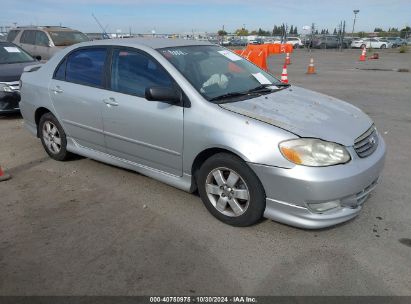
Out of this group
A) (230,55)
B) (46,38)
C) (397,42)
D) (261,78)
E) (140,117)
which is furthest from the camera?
(397,42)

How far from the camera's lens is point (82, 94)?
15.1 feet

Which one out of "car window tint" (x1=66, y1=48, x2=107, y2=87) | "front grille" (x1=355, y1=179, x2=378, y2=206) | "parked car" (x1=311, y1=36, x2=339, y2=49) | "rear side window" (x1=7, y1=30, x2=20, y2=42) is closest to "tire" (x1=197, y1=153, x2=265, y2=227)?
"front grille" (x1=355, y1=179, x2=378, y2=206)

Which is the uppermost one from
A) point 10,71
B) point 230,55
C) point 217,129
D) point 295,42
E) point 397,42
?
point 230,55

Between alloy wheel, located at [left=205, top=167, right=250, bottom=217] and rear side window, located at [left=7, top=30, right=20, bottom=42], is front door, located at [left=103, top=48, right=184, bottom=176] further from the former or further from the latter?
rear side window, located at [left=7, top=30, right=20, bottom=42]

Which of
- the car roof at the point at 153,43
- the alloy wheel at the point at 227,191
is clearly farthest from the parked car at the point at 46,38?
the alloy wheel at the point at 227,191

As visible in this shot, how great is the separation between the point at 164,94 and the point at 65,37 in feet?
36.6

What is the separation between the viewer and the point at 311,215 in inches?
127

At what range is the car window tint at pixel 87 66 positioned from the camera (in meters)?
4.51

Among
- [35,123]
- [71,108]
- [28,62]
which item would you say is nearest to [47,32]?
[28,62]

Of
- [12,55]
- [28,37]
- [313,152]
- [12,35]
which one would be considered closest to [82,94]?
[313,152]

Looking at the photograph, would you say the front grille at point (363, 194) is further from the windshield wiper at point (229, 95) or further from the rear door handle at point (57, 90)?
the rear door handle at point (57, 90)

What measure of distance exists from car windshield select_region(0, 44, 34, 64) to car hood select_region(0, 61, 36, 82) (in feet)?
1.13

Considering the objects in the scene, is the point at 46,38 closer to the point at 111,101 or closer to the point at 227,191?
the point at 111,101

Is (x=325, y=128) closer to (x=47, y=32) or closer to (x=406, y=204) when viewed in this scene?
(x=406, y=204)
